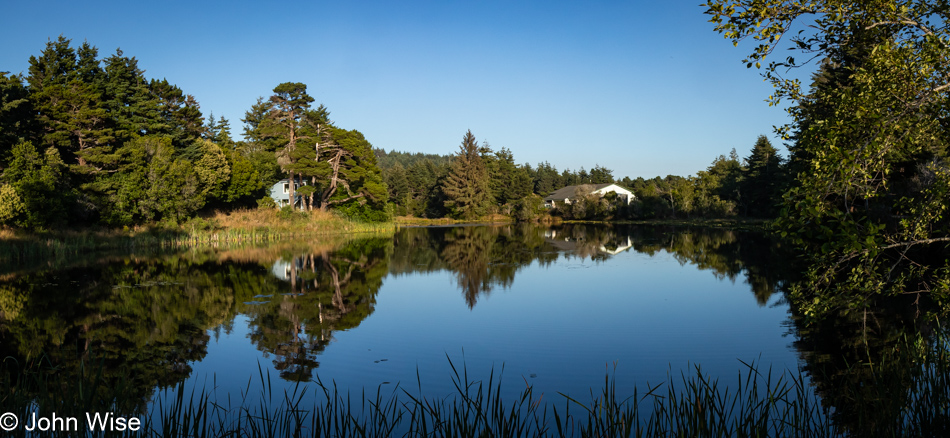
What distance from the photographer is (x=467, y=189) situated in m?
68.2

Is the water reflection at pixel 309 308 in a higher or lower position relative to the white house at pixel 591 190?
lower

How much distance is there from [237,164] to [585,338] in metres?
37.1

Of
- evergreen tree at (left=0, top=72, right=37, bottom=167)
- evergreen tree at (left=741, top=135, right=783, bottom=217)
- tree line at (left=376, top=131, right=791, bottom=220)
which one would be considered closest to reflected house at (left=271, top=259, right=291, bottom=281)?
evergreen tree at (left=0, top=72, right=37, bottom=167)

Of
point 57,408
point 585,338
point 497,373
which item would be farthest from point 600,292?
point 57,408

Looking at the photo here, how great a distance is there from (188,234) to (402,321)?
24.1m

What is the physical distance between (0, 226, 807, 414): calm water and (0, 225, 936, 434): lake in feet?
0.14

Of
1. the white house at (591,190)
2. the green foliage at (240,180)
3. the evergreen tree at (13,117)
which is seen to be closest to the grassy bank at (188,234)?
the green foliage at (240,180)

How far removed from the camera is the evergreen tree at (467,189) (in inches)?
2704

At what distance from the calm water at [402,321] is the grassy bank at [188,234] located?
3.31m

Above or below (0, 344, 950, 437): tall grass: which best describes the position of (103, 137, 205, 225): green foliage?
above

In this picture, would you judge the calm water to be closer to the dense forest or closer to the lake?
the lake

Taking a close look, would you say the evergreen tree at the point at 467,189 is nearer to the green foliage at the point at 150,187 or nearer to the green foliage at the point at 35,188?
the green foliage at the point at 150,187

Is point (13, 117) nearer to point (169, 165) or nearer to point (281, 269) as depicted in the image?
point (169, 165)

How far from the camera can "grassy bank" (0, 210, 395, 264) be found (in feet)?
72.6
